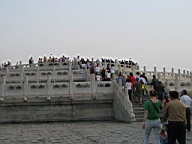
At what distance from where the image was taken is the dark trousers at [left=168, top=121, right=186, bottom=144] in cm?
746

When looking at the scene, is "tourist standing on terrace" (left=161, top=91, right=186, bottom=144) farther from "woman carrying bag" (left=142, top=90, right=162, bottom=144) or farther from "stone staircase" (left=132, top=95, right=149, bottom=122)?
"stone staircase" (left=132, top=95, right=149, bottom=122)

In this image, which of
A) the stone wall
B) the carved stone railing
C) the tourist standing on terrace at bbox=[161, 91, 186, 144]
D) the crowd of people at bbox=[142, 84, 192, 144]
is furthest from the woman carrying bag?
the stone wall

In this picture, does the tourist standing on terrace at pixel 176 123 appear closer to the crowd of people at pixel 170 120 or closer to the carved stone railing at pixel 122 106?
the crowd of people at pixel 170 120

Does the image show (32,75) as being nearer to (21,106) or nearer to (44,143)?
(21,106)

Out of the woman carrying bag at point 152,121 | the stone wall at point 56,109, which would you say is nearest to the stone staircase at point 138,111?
the stone wall at point 56,109

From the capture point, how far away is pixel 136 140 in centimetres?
1044

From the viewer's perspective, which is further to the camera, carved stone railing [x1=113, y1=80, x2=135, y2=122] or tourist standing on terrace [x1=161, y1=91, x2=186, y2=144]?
carved stone railing [x1=113, y1=80, x2=135, y2=122]

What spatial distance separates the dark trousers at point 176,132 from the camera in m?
7.46

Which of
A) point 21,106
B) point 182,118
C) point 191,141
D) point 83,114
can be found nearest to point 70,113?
point 83,114

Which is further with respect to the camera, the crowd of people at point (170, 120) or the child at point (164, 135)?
the child at point (164, 135)

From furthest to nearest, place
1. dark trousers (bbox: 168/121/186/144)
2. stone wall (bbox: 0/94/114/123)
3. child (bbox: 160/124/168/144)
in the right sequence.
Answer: stone wall (bbox: 0/94/114/123) < child (bbox: 160/124/168/144) < dark trousers (bbox: 168/121/186/144)

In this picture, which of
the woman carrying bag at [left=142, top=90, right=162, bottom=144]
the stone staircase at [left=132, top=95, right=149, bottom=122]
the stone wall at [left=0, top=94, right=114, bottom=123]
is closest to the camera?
the woman carrying bag at [left=142, top=90, right=162, bottom=144]

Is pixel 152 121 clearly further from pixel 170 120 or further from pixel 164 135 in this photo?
pixel 170 120

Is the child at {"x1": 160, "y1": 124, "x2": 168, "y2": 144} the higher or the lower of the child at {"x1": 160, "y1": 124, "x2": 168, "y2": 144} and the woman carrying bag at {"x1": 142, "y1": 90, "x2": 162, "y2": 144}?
the lower
